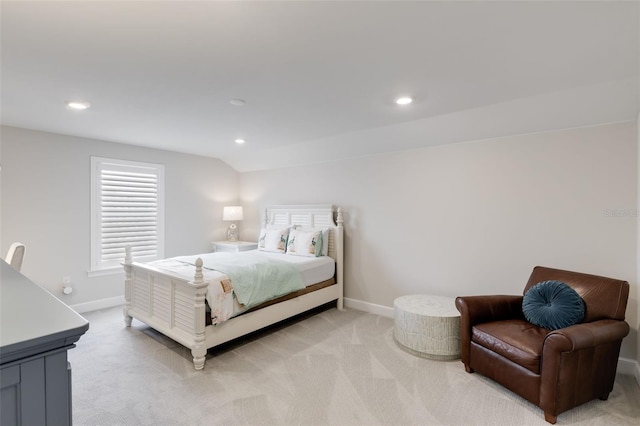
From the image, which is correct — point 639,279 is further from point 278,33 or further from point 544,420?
point 278,33

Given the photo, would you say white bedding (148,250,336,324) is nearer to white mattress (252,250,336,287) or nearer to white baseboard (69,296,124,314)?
white mattress (252,250,336,287)

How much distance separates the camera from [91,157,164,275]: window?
13.9 feet

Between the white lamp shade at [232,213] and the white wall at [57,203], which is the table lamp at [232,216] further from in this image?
the white wall at [57,203]

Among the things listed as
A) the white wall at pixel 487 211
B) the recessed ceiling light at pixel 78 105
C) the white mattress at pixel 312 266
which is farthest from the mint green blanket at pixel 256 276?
the recessed ceiling light at pixel 78 105

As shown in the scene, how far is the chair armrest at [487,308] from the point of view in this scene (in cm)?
259

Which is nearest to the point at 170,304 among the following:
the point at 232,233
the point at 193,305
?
the point at 193,305

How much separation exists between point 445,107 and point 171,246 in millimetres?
4372

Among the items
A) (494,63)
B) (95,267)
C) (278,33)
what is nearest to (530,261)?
(494,63)

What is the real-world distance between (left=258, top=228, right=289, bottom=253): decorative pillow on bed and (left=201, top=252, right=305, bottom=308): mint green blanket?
29.0 inches

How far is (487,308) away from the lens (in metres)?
2.63

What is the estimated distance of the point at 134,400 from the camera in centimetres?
225

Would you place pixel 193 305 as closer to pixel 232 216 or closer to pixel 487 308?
pixel 487 308

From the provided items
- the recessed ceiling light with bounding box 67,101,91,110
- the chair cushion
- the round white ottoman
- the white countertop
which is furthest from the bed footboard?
the chair cushion

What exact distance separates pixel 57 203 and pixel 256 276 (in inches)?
111
